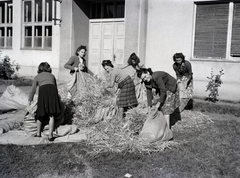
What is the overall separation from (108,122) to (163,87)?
5.25ft

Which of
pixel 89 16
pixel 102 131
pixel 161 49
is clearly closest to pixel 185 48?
pixel 161 49

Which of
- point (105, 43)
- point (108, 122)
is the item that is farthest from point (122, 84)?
point (105, 43)

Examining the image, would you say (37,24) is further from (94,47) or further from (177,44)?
(177,44)

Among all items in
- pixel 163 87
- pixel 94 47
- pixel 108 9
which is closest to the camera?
pixel 163 87

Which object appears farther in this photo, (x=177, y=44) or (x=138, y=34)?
(x=138, y=34)

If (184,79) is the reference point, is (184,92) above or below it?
below

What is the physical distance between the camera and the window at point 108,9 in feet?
43.0

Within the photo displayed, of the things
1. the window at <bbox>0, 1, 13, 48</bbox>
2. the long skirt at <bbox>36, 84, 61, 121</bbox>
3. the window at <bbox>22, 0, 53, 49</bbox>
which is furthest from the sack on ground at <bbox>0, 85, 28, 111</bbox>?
the window at <bbox>0, 1, 13, 48</bbox>

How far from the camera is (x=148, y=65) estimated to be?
11609mm

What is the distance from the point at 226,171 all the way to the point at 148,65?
7.37 m

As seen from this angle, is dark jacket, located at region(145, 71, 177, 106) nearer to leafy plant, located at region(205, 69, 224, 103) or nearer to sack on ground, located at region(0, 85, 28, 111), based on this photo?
sack on ground, located at region(0, 85, 28, 111)

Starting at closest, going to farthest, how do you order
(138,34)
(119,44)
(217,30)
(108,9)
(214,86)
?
(214,86)
(217,30)
(138,34)
(119,44)
(108,9)

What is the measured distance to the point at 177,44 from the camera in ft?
36.3

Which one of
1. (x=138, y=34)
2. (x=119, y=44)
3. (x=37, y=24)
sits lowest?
(x=119, y=44)
